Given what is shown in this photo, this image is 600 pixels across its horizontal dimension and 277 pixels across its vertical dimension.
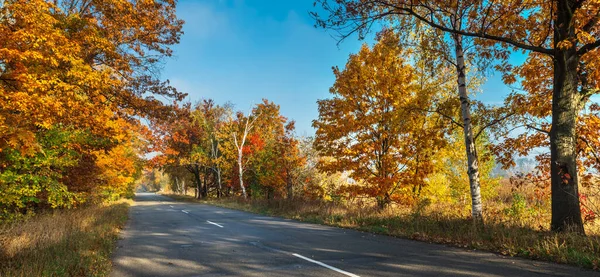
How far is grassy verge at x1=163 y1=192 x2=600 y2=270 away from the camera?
6270mm

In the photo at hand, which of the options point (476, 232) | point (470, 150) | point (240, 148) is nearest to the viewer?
point (476, 232)

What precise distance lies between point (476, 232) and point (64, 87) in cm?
1250

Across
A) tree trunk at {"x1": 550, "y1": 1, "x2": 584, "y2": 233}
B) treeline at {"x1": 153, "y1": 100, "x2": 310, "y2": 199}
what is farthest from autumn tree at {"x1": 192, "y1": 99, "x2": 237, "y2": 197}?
tree trunk at {"x1": 550, "y1": 1, "x2": 584, "y2": 233}

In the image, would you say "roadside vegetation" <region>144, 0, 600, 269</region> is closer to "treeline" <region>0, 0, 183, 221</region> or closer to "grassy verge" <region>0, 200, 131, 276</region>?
"treeline" <region>0, 0, 183, 221</region>

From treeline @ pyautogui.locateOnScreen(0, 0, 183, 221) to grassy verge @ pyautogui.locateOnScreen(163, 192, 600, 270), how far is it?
995 centimetres

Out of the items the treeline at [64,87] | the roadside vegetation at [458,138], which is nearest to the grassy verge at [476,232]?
the roadside vegetation at [458,138]

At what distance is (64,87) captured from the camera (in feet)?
31.3

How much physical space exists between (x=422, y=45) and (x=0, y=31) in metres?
12.5

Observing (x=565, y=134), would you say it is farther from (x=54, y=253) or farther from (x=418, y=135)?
(x=54, y=253)

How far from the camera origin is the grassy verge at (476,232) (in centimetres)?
627

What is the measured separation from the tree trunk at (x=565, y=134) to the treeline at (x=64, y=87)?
13.0 meters

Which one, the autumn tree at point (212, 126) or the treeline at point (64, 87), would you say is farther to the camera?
the autumn tree at point (212, 126)

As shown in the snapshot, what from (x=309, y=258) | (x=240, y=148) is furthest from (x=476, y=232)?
(x=240, y=148)

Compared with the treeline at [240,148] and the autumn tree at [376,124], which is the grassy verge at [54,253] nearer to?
the autumn tree at [376,124]
